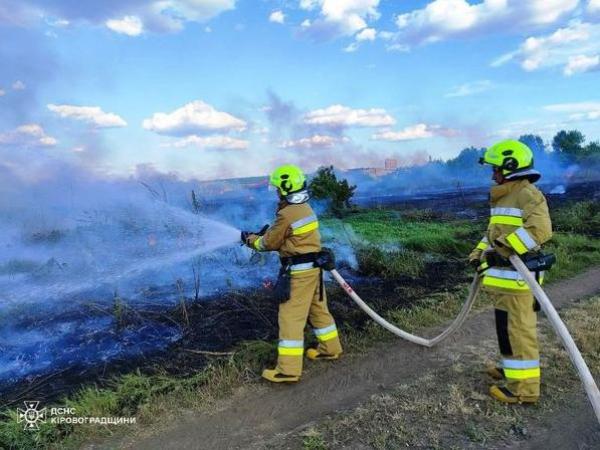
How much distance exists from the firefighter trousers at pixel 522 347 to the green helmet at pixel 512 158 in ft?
3.50

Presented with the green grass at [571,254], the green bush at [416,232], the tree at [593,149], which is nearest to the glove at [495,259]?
the green grass at [571,254]

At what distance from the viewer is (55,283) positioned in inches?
293

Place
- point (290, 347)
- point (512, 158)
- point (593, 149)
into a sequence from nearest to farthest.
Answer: point (512, 158)
point (290, 347)
point (593, 149)

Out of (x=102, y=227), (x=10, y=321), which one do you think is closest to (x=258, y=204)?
(x=102, y=227)

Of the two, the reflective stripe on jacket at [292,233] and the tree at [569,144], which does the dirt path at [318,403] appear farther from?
the tree at [569,144]

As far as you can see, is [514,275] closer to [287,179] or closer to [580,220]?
[287,179]

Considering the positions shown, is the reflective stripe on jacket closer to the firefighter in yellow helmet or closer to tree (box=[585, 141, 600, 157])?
the firefighter in yellow helmet

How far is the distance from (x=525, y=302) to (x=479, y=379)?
1.03m

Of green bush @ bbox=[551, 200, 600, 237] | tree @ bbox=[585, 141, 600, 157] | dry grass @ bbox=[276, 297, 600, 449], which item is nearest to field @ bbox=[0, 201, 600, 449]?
dry grass @ bbox=[276, 297, 600, 449]

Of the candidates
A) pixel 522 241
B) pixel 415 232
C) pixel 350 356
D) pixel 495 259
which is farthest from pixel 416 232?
pixel 522 241

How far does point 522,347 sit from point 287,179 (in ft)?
8.66

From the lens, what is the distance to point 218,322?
6332mm

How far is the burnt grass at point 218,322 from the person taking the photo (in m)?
4.83

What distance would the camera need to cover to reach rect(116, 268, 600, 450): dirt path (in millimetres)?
3691
